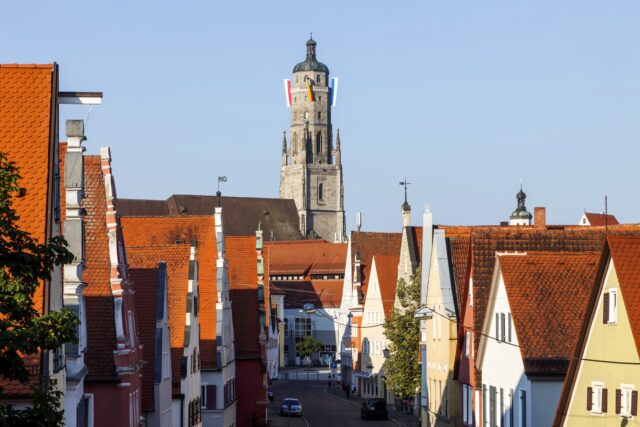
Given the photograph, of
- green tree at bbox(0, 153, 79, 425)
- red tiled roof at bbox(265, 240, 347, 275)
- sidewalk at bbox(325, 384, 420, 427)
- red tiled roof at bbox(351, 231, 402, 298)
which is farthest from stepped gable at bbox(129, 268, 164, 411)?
red tiled roof at bbox(265, 240, 347, 275)

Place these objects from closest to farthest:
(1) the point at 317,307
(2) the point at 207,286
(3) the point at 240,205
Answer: (2) the point at 207,286, (1) the point at 317,307, (3) the point at 240,205

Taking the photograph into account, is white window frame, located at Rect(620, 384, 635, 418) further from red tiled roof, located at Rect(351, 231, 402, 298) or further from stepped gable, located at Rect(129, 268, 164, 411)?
red tiled roof, located at Rect(351, 231, 402, 298)

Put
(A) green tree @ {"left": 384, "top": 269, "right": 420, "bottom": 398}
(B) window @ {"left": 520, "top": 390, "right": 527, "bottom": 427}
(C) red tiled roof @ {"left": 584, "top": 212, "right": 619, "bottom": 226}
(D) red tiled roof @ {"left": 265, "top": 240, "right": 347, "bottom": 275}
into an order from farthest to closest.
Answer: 1. (D) red tiled roof @ {"left": 265, "top": 240, "right": 347, "bottom": 275}
2. (C) red tiled roof @ {"left": 584, "top": 212, "right": 619, "bottom": 226}
3. (A) green tree @ {"left": 384, "top": 269, "right": 420, "bottom": 398}
4. (B) window @ {"left": 520, "top": 390, "right": 527, "bottom": 427}

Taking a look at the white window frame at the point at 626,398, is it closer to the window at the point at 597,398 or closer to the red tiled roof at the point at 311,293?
the window at the point at 597,398

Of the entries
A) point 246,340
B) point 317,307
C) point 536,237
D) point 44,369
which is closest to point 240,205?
point 317,307

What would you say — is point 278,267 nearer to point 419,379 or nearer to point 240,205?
point 240,205

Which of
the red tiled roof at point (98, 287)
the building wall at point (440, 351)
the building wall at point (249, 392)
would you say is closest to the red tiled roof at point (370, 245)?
the building wall at point (249, 392)

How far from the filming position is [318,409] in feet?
267

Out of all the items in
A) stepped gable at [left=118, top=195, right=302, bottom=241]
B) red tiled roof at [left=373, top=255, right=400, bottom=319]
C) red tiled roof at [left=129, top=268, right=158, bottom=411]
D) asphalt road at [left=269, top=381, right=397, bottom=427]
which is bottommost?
asphalt road at [left=269, top=381, right=397, bottom=427]

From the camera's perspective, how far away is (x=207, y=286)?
1967 inches

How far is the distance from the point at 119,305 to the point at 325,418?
44335mm

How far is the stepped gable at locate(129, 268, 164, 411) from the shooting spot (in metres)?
36.0

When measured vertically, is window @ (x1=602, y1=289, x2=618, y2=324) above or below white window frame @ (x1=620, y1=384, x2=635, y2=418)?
above

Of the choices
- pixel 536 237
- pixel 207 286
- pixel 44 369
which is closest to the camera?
pixel 44 369
